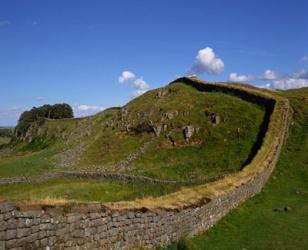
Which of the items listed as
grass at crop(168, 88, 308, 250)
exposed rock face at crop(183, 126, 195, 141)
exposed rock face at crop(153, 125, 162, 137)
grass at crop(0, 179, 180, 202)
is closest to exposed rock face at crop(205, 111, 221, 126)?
exposed rock face at crop(183, 126, 195, 141)

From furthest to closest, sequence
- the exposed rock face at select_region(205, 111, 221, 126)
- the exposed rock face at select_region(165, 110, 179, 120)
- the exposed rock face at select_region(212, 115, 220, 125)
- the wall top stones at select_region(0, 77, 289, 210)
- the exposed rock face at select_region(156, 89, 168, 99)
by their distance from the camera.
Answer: the exposed rock face at select_region(156, 89, 168, 99) < the exposed rock face at select_region(165, 110, 179, 120) < the exposed rock face at select_region(205, 111, 221, 126) < the exposed rock face at select_region(212, 115, 220, 125) < the wall top stones at select_region(0, 77, 289, 210)

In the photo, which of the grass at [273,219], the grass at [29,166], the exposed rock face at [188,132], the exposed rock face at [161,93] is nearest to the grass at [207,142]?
the exposed rock face at [188,132]

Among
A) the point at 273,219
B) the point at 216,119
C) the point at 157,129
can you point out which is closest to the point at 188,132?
the point at 216,119

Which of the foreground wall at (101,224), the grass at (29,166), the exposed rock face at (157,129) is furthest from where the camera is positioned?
the exposed rock face at (157,129)

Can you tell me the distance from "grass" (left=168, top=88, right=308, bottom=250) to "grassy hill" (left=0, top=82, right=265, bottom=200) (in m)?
4.92

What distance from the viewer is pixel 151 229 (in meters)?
16.8

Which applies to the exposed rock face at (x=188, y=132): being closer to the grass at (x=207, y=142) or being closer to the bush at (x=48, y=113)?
the grass at (x=207, y=142)

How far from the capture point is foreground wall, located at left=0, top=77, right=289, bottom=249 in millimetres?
11477

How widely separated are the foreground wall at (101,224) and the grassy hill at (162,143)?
56.8 feet

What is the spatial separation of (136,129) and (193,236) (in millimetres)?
41908

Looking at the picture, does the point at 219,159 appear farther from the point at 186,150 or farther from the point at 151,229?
the point at 151,229

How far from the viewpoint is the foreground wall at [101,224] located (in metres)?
11.5

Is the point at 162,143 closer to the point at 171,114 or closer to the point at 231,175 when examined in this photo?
the point at 171,114

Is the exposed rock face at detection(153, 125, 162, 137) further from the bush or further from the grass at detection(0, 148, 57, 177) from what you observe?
the bush
